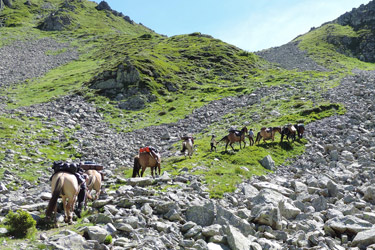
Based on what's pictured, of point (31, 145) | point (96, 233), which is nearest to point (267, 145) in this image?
point (96, 233)

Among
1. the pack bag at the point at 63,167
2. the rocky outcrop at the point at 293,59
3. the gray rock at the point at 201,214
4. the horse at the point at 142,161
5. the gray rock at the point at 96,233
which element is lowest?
the gray rock at the point at 201,214

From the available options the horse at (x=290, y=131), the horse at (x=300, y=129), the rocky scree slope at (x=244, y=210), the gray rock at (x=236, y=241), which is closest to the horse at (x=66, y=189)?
the rocky scree slope at (x=244, y=210)

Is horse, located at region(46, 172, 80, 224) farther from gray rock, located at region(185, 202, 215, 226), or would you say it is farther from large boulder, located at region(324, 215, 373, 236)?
large boulder, located at region(324, 215, 373, 236)

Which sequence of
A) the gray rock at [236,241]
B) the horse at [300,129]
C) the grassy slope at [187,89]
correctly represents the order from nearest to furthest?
the gray rock at [236,241] < the grassy slope at [187,89] < the horse at [300,129]

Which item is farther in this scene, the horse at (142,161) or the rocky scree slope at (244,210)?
the horse at (142,161)

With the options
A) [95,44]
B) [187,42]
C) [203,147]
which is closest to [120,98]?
[203,147]

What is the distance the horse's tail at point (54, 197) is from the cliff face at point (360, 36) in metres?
139

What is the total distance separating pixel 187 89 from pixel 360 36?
11956 centimetres

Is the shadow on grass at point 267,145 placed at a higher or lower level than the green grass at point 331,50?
lower

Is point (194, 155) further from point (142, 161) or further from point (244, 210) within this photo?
point (244, 210)

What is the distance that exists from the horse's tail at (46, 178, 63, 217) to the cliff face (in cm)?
13942

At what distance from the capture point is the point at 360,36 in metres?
138

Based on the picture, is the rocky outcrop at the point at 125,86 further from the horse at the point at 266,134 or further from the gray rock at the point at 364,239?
the gray rock at the point at 364,239

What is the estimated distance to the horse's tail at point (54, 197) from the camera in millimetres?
8461
